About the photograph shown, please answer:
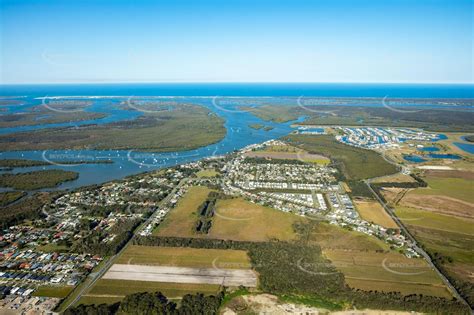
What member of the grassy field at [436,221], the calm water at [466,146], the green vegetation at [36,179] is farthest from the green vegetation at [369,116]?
the green vegetation at [36,179]

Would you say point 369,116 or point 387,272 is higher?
point 369,116

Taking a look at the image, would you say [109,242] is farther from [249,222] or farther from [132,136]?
[132,136]

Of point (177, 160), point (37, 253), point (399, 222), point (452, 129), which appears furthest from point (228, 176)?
point (452, 129)

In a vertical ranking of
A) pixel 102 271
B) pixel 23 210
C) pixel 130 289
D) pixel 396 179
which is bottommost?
pixel 130 289

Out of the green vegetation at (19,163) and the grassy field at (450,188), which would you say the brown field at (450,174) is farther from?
the green vegetation at (19,163)

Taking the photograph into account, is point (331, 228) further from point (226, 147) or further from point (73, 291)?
point (226, 147)

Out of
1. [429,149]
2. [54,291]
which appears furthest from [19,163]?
[429,149]
